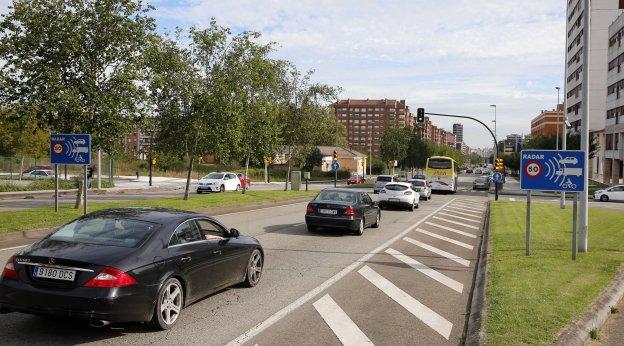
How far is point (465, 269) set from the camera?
1109cm

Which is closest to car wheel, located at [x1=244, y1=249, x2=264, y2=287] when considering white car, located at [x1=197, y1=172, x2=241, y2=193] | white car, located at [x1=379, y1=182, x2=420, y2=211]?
white car, located at [x1=379, y1=182, x2=420, y2=211]

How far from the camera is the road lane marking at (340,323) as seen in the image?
6234 mm

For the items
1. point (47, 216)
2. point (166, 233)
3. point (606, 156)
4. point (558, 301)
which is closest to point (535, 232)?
point (558, 301)

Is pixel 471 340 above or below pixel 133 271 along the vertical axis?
below

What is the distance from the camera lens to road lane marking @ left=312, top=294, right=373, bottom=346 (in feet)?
20.5

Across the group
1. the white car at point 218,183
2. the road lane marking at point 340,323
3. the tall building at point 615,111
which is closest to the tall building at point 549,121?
the tall building at point 615,111

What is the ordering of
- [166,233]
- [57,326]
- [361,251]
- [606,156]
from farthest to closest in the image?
[606,156] < [361,251] < [166,233] < [57,326]

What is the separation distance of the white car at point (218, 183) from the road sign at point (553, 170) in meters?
30.3

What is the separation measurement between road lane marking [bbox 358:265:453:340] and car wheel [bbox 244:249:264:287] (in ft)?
6.33

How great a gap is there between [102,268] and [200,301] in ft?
7.71

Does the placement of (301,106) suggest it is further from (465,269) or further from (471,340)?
(471,340)

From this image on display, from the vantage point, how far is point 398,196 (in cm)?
2675

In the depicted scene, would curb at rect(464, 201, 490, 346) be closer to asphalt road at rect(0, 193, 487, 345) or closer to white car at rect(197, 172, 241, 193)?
asphalt road at rect(0, 193, 487, 345)

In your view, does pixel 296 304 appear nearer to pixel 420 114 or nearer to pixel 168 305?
pixel 168 305
